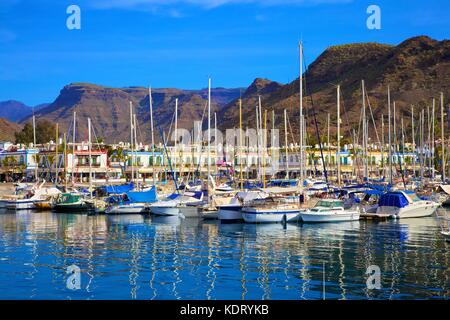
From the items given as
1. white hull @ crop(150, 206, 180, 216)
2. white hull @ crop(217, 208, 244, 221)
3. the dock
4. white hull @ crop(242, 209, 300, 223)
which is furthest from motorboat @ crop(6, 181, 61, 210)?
Answer: the dock

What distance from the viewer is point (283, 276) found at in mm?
28734

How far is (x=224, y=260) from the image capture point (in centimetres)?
3319

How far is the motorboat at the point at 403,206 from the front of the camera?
53.6 metres

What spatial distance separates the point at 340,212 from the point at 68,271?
2572 centimetres

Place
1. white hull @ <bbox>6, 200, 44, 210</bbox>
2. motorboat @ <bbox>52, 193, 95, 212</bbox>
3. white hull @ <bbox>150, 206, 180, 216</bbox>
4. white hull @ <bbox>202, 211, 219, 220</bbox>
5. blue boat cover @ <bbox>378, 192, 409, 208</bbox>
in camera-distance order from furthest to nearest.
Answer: white hull @ <bbox>6, 200, 44, 210</bbox> → motorboat @ <bbox>52, 193, 95, 212</bbox> → white hull @ <bbox>150, 206, 180, 216</bbox> → white hull @ <bbox>202, 211, 219, 220</bbox> → blue boat cover @ <bbox>378, 192, 409, 208</bbox>

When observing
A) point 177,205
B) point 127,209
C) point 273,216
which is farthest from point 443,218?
point 127,209

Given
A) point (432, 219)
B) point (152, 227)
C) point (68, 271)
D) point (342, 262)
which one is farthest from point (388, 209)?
point (68, 271)

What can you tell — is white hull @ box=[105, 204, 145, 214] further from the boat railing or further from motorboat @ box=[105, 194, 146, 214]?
the boat railing

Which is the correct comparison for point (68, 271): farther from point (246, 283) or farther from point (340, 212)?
point (340, 212)

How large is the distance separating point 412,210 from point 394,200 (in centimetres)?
165

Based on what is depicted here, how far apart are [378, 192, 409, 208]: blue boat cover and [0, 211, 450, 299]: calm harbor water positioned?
8.23ft

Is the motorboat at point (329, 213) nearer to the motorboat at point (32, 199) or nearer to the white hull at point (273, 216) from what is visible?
the white hull at point (273, 216)

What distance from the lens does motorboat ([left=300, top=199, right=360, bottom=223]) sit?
49.5 metres

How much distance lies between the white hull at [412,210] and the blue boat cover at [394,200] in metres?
0.29
